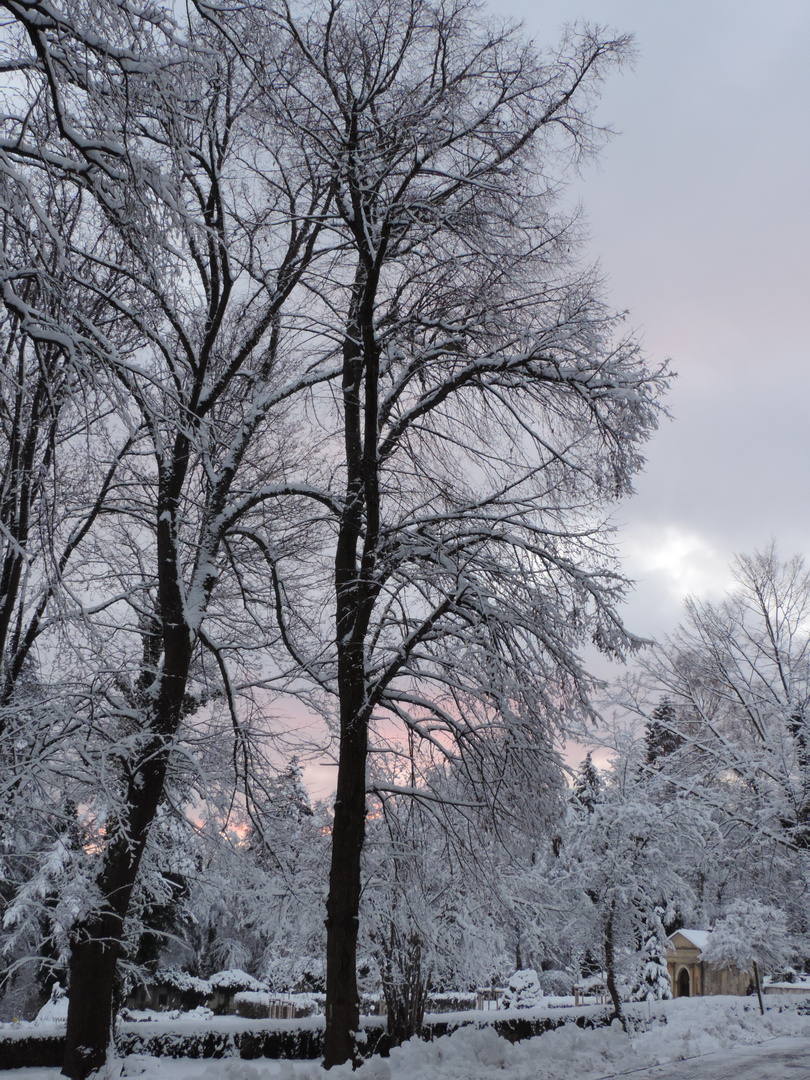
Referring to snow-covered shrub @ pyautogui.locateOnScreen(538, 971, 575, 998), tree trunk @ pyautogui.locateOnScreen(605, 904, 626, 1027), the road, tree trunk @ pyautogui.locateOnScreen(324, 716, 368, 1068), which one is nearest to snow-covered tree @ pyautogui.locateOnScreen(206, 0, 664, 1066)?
tree trunk @ pyautogui.locateOnScreen(324, 716, 368, 1068)

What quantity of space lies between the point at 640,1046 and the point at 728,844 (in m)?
7.28

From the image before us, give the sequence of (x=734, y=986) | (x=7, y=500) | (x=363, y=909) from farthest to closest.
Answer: (x=734, y=986) < (x=363, y=909) < (x=7, y=500)

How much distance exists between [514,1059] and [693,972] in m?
38.6

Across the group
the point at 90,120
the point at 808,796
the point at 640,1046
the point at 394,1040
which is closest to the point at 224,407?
the point at 90,120

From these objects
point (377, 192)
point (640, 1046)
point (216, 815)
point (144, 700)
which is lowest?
point (640, 1046)

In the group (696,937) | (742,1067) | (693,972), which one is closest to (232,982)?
(696,937)

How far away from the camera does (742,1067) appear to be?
1259cm

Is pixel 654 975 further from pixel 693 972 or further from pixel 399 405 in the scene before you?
pixel 399 405

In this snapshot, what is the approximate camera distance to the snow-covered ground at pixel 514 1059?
6441 mm

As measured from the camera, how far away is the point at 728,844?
67.1ft

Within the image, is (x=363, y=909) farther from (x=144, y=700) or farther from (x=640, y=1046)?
(x=640, y=1046)

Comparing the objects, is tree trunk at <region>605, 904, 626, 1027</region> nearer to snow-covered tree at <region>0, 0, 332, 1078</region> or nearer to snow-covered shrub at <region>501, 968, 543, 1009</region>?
snow-covered tree at <region>0, 0, 332, 1078</region>

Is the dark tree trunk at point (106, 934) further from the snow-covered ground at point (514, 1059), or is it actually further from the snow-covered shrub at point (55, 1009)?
the snow-covered shrub at point (55, 1009)

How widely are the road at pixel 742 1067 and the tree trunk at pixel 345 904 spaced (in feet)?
13.2
